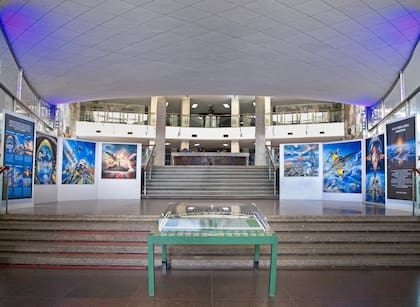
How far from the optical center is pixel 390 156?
855 cm

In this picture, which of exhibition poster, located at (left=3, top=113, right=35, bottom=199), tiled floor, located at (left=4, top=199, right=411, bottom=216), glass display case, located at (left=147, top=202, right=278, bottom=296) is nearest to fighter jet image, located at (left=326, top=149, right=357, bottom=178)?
tiled floor, located at (left=4, top=199, right=411, bottom=216)

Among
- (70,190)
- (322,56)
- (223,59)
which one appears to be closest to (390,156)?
(322,56)

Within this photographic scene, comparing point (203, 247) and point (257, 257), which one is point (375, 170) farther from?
point (203, 247)

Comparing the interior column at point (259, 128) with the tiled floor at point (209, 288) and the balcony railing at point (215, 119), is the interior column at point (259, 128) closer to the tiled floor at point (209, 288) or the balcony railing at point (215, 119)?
the balcony railing at point (215, 119)

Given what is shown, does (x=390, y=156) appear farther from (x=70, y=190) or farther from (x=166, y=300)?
(x=70, y=190)

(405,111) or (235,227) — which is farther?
(405,111)

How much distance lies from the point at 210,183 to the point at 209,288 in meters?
9.15

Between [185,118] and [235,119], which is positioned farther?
[235,119]

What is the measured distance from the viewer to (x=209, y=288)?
425cm

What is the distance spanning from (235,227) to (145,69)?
6986 millimetres

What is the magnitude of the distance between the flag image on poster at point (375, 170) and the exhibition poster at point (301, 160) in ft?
5.86

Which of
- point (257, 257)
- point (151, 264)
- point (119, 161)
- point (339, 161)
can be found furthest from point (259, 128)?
point (151, 264)

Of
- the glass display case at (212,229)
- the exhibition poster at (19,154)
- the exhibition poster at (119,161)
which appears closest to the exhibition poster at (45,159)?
the exhibition poster at (19,154)

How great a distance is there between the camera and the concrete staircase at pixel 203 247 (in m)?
5.24
